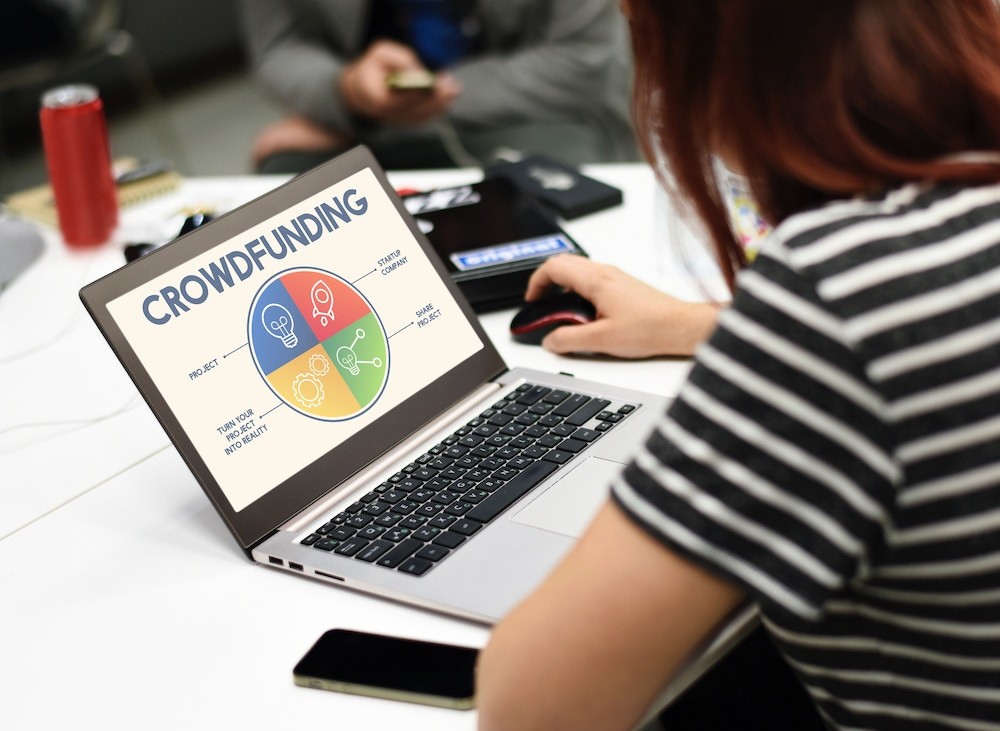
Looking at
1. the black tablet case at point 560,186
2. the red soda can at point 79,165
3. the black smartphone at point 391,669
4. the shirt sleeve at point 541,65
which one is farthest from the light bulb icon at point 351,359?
the shirt sleeve at point 541,65

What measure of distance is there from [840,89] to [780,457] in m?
0.19

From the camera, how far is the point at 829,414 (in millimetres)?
525

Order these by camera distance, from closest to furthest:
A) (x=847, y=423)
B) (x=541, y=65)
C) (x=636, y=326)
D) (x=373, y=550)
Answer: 1. (x=847, y=423)
2. (x=373, y=550)
3. (x=636, y=326)
4. (x=541, y=65)

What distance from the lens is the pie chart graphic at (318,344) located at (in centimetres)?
92

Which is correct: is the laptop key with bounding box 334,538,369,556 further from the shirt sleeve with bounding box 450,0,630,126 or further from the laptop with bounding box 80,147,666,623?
the shirt sleeve with bounding box 450,0,630,126

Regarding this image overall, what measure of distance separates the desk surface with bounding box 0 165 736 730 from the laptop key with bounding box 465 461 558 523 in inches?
3.8

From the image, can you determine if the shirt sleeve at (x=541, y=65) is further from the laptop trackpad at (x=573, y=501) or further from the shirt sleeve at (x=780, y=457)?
the shirt sleeve at (x=780, y=457)

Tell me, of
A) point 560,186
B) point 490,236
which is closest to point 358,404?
point 490,236

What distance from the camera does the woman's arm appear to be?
56 cm

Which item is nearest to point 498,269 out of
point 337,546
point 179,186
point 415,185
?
point 415,185

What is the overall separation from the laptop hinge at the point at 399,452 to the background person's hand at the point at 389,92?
101cm

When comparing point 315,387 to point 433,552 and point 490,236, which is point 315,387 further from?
point 490,236

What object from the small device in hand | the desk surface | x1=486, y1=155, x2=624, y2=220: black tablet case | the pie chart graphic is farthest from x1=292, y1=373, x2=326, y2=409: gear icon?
the small device in hand

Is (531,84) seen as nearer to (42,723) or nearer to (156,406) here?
(156,406)
